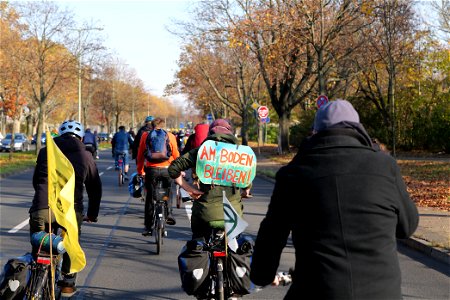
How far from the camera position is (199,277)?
5.29 m

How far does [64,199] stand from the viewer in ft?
16.2

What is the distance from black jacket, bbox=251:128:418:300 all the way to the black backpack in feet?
23.2

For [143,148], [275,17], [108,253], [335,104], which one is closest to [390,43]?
[275,17]

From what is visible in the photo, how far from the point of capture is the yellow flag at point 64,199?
→ 16.1 ft

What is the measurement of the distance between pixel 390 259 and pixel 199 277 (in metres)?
2.60

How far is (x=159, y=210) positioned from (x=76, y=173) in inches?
147

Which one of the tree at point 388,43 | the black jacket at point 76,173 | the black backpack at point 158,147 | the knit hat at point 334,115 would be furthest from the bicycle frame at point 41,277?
the tree at point 388,43

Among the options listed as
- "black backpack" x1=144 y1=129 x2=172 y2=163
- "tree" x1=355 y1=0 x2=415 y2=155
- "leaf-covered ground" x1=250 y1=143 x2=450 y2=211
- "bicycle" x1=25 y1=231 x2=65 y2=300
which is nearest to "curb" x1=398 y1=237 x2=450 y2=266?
"black backpack" x1=144 y1=129 x2=172 y2=163

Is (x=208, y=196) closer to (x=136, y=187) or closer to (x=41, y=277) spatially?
(x=41, y=277)

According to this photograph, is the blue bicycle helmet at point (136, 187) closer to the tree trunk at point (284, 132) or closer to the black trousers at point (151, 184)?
the black trousers at point (151, 184)

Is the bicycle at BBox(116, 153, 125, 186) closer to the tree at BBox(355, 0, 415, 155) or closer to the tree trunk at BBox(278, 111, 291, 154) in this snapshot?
the tree at BBox(355, 0, 415, 155)

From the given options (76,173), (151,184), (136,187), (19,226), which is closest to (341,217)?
(76,173)

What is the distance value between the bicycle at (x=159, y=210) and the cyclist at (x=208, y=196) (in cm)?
334

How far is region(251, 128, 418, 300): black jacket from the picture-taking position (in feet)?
9.27
